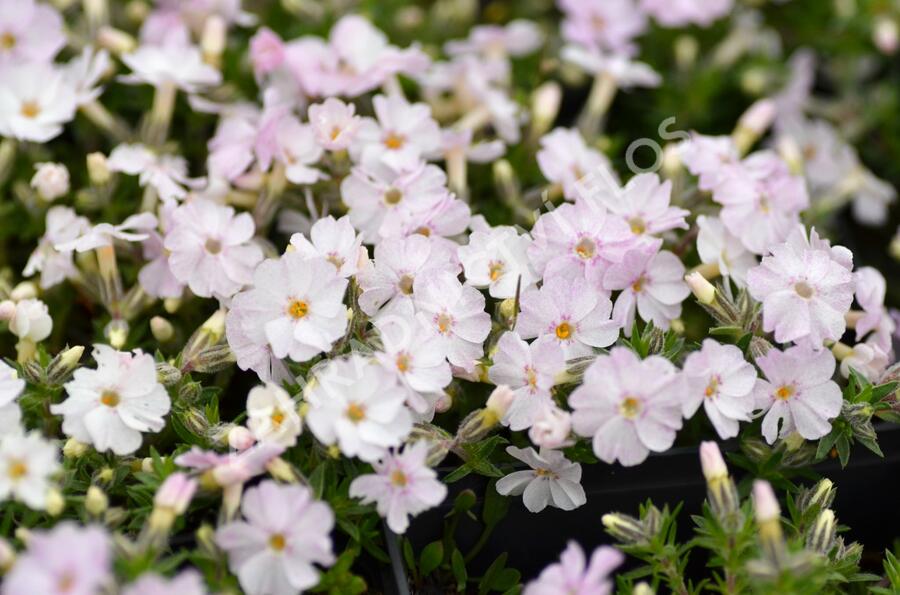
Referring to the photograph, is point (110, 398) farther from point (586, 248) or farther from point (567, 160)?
point (567, 160)

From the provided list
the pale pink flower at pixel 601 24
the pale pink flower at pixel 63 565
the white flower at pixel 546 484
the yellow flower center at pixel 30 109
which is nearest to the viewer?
the pale pink flower at pixel 63 565

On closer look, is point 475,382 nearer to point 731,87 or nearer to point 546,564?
point 546,564

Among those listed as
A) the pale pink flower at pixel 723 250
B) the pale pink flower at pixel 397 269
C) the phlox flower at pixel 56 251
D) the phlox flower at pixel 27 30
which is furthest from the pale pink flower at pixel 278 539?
the phlox flower at pixel 27 30

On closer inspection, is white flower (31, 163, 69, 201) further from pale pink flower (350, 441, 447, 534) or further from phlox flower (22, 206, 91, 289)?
pale pink flower (350, 441, 447, 534)

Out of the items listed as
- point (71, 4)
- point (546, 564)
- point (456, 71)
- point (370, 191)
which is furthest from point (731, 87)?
point (71, 4)

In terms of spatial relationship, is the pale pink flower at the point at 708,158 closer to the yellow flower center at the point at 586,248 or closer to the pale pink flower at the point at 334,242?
the yellow flower center at the point at 586,248

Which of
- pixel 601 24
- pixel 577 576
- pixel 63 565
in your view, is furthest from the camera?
pixel 601 24

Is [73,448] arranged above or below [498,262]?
below

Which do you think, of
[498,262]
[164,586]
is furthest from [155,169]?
[164,586]
